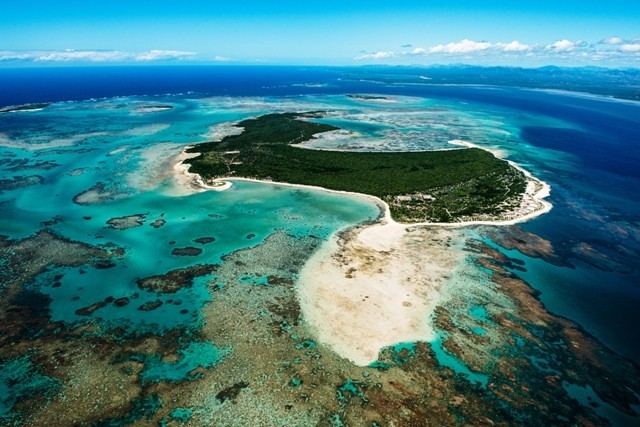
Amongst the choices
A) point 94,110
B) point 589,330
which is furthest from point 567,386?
point 94,110

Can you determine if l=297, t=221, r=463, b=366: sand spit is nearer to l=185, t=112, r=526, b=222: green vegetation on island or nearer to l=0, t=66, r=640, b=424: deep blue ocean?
l=0, t=66, r=640, b=424: deep blue ocean

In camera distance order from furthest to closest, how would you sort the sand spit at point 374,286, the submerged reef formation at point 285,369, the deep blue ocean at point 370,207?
the deep blue ocean at point 370,207, the sand spit at point 374,286, the submerged reef formation at point 285,369

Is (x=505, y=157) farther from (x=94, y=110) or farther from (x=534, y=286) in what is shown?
(x=94, y=110)

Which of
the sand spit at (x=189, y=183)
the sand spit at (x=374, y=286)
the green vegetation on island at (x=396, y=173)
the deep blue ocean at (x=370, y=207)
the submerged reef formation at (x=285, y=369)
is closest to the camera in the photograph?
the submerged reef formation at (x=285, y=369)

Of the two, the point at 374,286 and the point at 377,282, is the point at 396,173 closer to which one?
the point at 377,282

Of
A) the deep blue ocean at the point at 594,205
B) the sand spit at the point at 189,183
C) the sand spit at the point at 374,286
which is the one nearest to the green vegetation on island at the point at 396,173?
the sand spit at the point at 189,183

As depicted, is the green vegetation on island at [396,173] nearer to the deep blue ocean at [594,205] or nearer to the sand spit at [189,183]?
the sand spit at [189,183]

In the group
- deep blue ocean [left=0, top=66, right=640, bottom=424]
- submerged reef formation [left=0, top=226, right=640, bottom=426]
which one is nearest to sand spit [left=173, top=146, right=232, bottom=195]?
deep blue ocean [left=0, top=66, right=640, bottom=424]

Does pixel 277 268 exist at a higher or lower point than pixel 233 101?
lower
